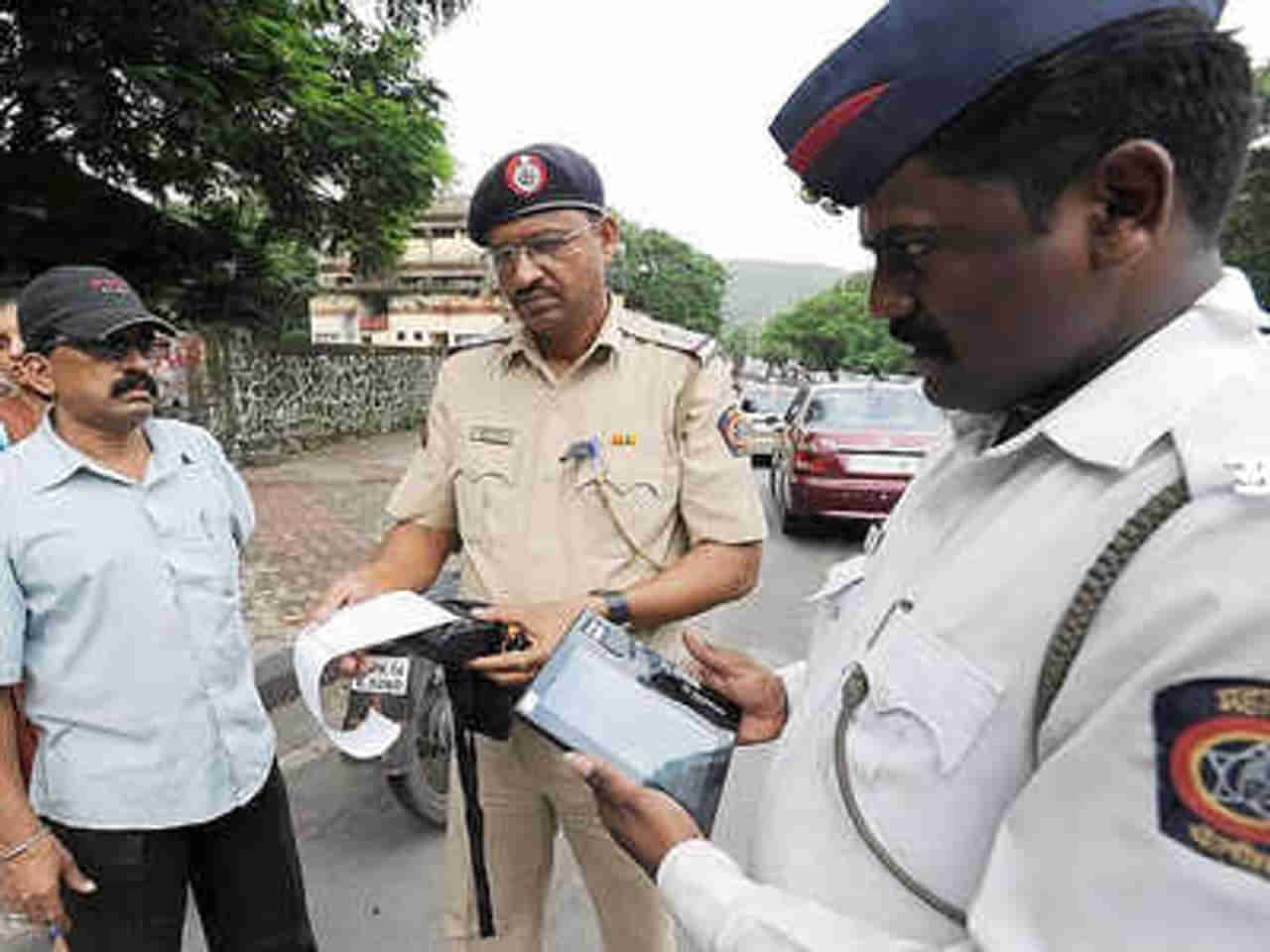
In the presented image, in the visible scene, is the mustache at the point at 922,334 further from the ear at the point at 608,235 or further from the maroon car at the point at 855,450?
the maroon car at the point at 855,450

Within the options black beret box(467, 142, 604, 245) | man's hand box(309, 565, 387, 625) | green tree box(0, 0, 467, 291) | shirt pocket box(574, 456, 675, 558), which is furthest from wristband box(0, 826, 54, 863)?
green tree box(0, 0, 467, 291)

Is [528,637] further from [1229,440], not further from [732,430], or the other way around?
[1229,440]

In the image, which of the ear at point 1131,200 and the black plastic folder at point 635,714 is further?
the black plastic folder at point 635,714

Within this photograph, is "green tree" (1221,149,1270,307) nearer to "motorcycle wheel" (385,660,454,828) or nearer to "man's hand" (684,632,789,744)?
"motorcycle wheel" (385,660,454,828)

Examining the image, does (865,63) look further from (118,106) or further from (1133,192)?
(118,106)

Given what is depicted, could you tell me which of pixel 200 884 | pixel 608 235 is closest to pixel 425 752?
pixel 200 884

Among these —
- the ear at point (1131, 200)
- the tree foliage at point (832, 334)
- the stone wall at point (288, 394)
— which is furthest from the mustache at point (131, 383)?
the tree foliage at point (832, 334)

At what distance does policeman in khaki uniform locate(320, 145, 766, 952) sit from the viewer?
1.66 meters

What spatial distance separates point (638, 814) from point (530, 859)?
1065mm

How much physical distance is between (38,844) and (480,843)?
2.70ft

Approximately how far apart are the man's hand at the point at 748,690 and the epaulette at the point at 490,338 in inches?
35.1

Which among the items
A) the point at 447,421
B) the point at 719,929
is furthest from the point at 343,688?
the point at 719,929

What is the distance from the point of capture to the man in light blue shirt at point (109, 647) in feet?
5.28

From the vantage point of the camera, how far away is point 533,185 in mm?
1628
